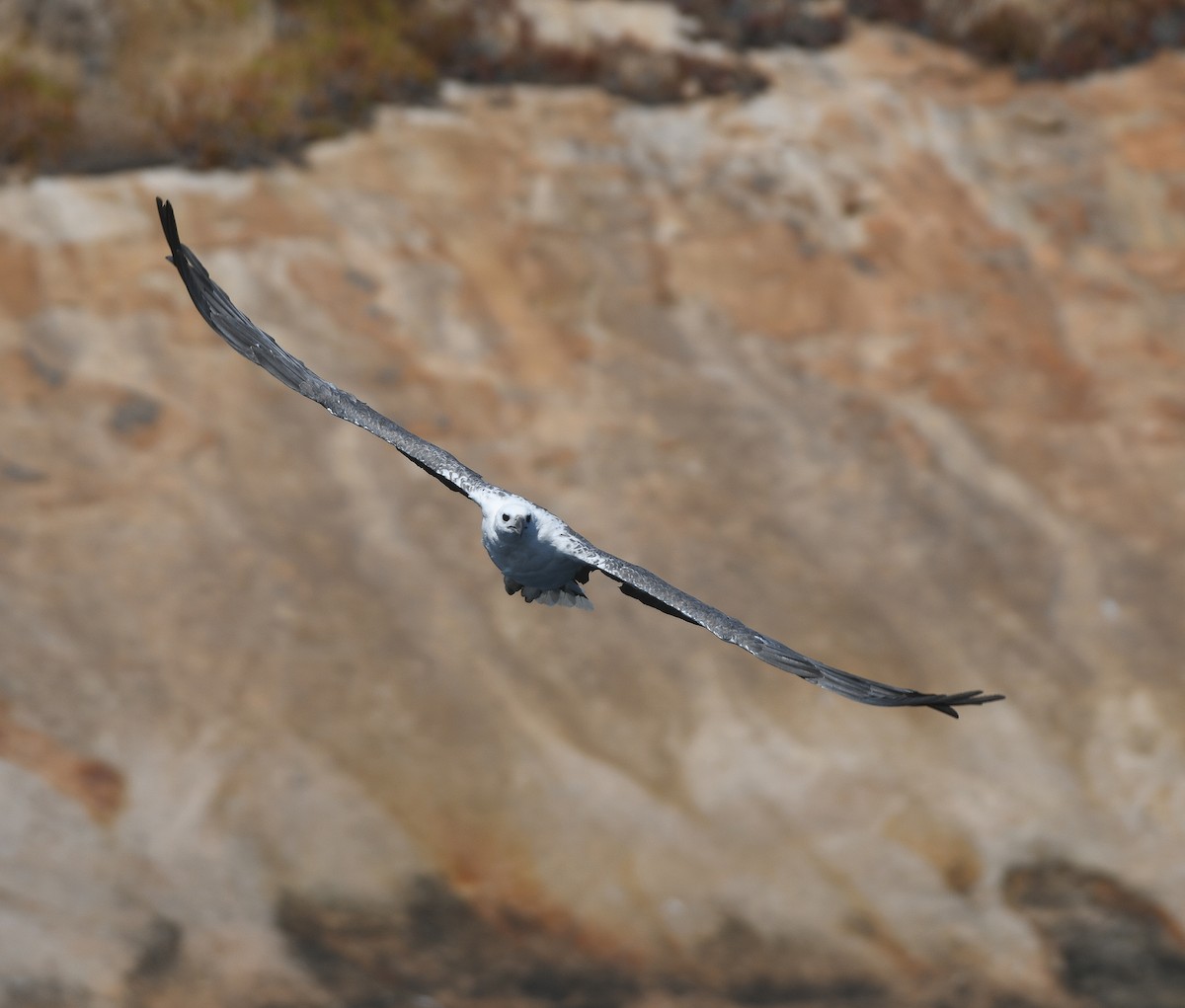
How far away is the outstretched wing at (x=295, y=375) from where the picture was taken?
30.3ft

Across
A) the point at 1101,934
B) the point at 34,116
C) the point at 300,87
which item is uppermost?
the point at 300,87

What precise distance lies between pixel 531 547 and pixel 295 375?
2.14 m

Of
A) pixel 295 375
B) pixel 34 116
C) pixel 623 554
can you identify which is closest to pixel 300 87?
pixel 34 116

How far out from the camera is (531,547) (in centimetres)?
877

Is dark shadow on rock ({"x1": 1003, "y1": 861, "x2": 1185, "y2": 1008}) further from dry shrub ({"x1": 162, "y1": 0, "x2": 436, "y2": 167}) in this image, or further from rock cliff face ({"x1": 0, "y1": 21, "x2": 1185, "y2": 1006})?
dry shrub ({"x1": 162, "y1": 0, "x2": 436, "y2": 167})

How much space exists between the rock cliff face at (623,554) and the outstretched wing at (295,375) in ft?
16.6

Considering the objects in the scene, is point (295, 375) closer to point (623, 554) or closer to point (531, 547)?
point (531, 547)

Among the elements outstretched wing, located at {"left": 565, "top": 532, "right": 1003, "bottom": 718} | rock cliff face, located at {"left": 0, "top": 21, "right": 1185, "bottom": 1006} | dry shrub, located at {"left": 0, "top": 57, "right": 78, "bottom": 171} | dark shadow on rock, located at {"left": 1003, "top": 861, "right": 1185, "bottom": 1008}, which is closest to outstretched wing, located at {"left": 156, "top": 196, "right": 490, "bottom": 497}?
outstretched wing, located at {"left": 565, "top": 532, "right": 1003, "bottom": 718}

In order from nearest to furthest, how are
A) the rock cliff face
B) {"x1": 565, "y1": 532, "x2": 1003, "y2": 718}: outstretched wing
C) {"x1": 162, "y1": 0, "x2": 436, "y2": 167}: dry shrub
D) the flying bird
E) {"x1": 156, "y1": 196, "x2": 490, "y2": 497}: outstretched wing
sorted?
{"x1": 565, "y1": 532, "x2": 1003, "y2": 718}: outstretched wing < the flying bird < {"x1": 156, "y1": 196, "x2": 490, "y2": 497}: outstretched wing < the rock cliff face < {"x1": 162, "y1": 0, "x2": 436, "y2": 167}: dry shrub

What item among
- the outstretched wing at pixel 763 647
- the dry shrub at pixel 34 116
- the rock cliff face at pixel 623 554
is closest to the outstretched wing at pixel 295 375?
the outstretched wing at pixel 763 647

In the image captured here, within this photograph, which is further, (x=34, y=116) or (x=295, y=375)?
(x=34, y=116)

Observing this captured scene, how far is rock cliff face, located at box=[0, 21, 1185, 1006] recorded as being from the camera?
43.3 feet

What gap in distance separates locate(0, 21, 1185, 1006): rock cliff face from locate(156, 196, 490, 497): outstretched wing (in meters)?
5.05

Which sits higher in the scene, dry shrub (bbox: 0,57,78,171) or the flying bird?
the flying bird
